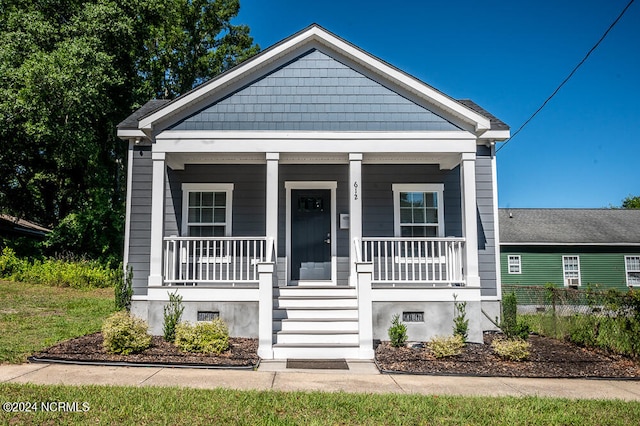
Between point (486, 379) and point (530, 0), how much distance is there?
32.9 feet

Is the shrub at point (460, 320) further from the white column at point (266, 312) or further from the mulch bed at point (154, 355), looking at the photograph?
the mulch bed at point (154, 355)

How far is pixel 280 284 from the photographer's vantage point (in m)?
10.4

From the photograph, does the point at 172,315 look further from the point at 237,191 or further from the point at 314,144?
the point at 314,144

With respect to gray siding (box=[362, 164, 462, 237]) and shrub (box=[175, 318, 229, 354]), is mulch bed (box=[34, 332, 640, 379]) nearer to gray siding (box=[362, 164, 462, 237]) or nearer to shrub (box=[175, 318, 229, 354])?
shrub (box=[175, 318, 229, 354])

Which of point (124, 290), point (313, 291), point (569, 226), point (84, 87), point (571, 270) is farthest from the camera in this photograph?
point (569, 226)

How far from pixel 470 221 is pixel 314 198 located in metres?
3.53

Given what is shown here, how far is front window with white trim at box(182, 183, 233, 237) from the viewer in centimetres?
1070

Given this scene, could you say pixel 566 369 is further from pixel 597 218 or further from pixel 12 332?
pixel 597 218

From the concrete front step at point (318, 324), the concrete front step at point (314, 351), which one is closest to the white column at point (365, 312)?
the concrete front step at point (314, 351)

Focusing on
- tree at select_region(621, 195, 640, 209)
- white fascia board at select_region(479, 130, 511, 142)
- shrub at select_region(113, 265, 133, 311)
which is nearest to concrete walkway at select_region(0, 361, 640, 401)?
shrub at select_region(113, 265, 133, 311)

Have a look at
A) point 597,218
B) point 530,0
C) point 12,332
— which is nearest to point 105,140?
point 12,332

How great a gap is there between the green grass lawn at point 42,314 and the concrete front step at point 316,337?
396 cm

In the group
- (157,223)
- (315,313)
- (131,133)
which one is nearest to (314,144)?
(315,313)

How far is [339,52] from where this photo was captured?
9.91 m
